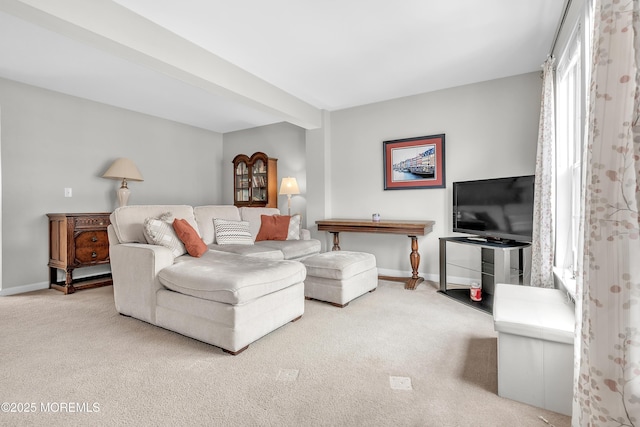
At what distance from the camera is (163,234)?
9.30 ft

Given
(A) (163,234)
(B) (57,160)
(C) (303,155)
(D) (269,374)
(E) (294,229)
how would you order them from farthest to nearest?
1. (C) (303,155)
2. (E) (294,229)
3. (B) (57,160)
4. (A) (163,234)
5. (D) (269,374)

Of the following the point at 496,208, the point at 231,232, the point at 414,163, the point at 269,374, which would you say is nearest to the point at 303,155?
the point at 414,163

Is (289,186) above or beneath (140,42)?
beneath

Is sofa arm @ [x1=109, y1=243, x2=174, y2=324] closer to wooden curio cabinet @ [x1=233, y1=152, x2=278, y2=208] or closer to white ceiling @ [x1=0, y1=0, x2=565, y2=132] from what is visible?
white ceiling @ [x1=0, y1=0, x2=565, y2=132]

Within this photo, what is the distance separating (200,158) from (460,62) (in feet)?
14.5

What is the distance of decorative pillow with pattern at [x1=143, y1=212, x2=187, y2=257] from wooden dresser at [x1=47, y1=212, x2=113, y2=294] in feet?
4.42

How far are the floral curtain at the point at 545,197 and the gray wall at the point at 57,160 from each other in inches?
197

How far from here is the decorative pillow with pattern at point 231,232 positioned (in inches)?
145

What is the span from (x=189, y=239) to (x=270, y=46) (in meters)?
1.90

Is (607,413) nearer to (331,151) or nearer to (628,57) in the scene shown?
(628,57)

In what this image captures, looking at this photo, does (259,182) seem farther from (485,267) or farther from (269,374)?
(269,374)

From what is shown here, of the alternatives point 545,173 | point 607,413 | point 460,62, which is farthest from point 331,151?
point 607,413

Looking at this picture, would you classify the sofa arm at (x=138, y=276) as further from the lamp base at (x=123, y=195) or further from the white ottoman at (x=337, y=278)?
the lamp base at (x=123, y=195)

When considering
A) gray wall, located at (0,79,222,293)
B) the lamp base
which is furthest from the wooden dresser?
the lamp base
